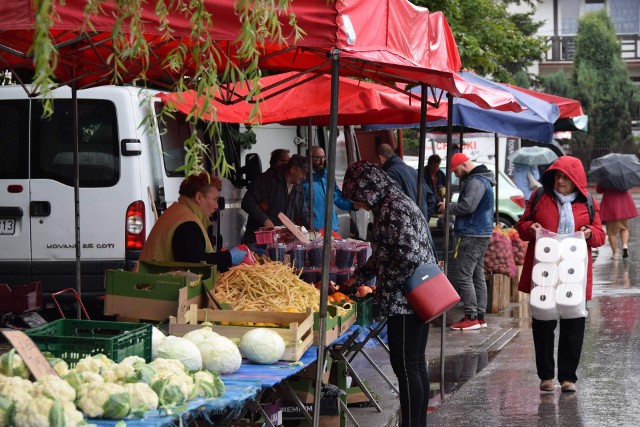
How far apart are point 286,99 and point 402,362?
388 cm

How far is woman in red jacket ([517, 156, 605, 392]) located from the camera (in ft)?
28.3

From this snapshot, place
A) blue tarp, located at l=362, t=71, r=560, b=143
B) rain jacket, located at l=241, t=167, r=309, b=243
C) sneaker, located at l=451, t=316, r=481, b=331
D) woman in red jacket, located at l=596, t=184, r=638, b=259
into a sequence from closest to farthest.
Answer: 1. rain jacket, located at l=241, t=167, r=309, b=243
2. sneaker, located at l=451, t=316, r=481, b=331
3. blue tarp, located at l=362, t=71, r=560, b=143
4. woman in red jacket, located at l=596, t=184, r=638, b=259

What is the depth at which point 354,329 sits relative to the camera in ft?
23.6

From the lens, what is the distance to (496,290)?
1395cm

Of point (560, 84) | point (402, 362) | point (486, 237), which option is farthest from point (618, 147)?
point (402, 362)

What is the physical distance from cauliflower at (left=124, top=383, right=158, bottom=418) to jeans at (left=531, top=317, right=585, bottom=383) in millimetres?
5170

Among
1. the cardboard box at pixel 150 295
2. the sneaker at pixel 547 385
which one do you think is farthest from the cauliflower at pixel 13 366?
the sneaker at pixel 547 385

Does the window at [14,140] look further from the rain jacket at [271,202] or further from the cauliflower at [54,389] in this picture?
the cauliflower at [54,389]

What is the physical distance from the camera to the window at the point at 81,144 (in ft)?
33.0

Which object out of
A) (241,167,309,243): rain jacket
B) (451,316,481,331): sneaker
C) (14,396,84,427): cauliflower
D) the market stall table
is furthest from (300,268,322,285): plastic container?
(451,316,481,331): sneaker

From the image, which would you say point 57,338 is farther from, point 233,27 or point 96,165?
point 96,165

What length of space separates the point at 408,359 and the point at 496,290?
24.2 ft

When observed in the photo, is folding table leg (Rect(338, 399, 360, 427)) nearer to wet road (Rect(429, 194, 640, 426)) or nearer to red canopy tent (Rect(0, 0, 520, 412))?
wet road (Rect(429, 194, 640, 426))

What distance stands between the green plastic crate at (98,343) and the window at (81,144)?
500 cm
